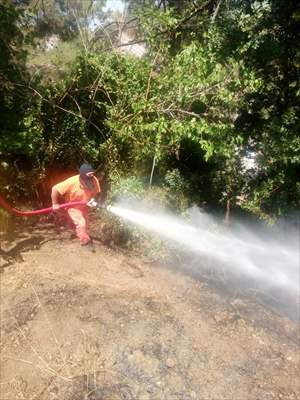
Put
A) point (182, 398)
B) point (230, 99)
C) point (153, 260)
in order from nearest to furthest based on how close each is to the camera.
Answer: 1. point (182, 398)
2. point (230, 99)
3. point (153, 260)

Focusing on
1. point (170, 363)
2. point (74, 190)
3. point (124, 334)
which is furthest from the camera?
point (74, 190)

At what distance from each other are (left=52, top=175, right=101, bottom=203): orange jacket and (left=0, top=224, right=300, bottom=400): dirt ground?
1.16 m

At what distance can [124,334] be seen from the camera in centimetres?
580

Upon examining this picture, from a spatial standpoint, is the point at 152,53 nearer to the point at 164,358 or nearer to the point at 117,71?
the point at 117,71

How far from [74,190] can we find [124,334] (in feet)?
8.58

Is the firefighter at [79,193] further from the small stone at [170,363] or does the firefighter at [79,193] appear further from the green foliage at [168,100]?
the small stone at [170,363]

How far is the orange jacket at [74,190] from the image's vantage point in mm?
6816

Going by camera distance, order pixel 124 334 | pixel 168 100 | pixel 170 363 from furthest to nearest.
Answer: pixel 168 100, pixel 124 334, pixel 170 363

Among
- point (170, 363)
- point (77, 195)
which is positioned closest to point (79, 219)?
point (77, 195)

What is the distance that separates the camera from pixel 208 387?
5.20 meters

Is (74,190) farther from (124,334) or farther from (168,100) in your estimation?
(124,334)

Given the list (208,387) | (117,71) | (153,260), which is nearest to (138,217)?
(153,260)

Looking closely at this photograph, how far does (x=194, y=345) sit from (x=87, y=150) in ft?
15.6

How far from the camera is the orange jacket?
6.82m
